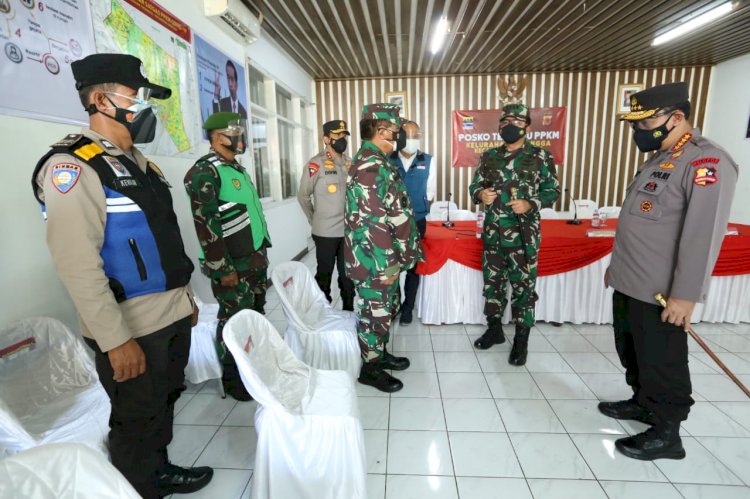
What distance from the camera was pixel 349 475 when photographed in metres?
1.39

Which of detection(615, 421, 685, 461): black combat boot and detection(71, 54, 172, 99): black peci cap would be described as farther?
detection(615, 421, 685, 461): black combat boot

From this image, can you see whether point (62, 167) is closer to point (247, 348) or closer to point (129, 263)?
point (129, 263)

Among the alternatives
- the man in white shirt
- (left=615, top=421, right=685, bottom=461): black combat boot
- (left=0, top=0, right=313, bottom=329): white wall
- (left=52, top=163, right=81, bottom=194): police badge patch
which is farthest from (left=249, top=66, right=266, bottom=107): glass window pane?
(left=615, top=421, right=685, bottom=461): black combat boot

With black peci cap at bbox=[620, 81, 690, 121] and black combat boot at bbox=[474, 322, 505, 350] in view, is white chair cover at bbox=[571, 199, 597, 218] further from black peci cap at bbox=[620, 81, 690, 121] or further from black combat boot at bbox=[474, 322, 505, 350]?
black peci cap at bbox=[620, 81, 690, 121]

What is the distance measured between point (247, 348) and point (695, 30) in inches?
255

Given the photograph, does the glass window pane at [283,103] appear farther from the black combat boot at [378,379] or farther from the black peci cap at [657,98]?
the black peci cap at [657,98]

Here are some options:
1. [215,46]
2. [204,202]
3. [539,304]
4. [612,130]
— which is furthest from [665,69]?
[204,202]

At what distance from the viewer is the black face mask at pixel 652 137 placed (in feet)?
5.74

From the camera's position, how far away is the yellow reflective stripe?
3.81ft

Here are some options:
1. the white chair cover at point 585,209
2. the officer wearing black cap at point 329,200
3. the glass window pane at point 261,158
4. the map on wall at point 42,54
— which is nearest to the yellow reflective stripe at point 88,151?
the map on wall at point 42,54

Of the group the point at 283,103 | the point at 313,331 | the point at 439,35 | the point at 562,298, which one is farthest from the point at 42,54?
the point at 283,103

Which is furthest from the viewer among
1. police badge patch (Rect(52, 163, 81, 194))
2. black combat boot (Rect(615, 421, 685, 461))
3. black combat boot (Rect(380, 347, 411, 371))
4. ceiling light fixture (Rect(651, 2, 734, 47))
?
ceiling light fixture (Rect(651, 2, 734, 47))

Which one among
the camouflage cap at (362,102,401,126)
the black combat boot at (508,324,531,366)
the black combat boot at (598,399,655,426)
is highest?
the camouflage cap at (362,102,401,126)

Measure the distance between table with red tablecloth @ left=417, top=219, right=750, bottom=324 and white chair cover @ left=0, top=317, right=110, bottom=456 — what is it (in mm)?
2381
